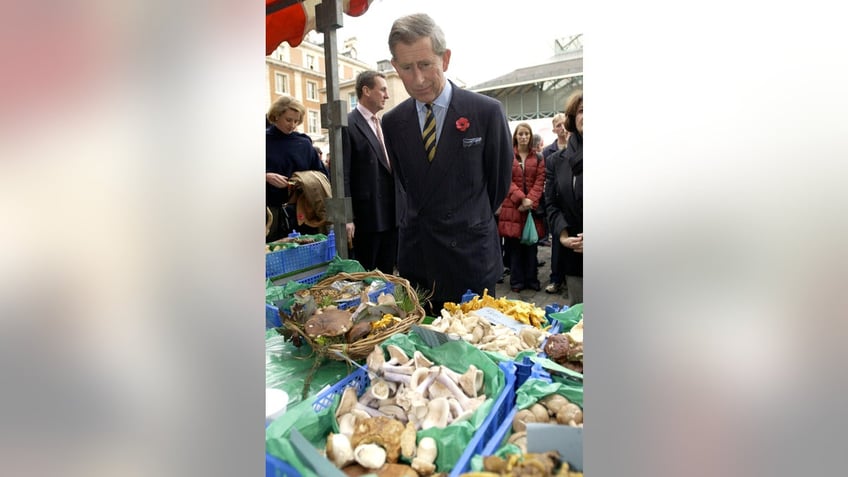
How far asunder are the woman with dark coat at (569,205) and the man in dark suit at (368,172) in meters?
1.04

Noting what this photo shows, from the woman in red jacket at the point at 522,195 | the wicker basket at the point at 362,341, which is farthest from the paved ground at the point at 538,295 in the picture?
the wicker basket at the point at 362,341

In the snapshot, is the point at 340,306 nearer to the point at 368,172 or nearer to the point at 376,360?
the point at 376,360

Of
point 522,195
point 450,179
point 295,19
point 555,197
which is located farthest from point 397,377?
point 522,195

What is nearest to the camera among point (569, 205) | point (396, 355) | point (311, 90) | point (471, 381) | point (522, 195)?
point (471, 381)

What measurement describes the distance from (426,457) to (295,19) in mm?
2769

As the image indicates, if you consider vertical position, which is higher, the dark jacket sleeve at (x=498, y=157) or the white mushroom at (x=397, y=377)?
the dark jacket sleeve at (x=498, y=157)

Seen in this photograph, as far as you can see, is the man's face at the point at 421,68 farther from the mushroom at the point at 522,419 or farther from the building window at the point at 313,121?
the building window at the point at 313,121

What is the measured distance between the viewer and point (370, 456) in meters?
0.83

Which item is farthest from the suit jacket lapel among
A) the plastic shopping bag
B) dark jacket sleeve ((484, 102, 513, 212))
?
the plastic shopping bag

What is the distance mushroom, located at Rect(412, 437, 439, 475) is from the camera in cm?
83

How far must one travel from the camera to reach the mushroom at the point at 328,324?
4.19ft
